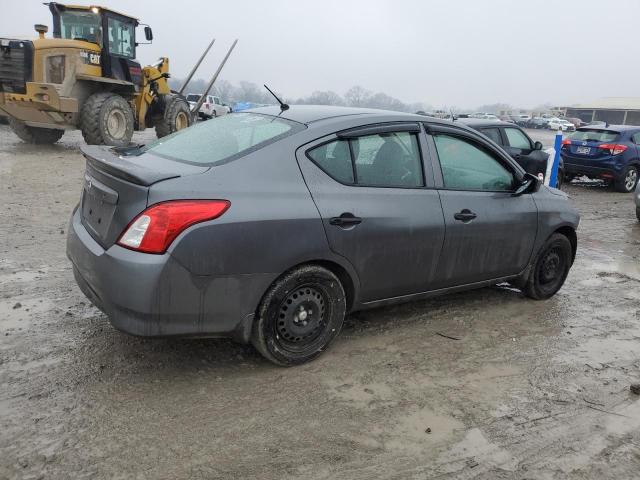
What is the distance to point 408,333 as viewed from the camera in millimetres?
4156

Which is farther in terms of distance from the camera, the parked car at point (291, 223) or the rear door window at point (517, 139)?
the rear door window at point (517, 139)

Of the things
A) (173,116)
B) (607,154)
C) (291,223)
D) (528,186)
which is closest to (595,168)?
(607,154)

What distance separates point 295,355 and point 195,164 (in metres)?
1.36

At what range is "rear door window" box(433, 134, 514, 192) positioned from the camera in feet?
13.6

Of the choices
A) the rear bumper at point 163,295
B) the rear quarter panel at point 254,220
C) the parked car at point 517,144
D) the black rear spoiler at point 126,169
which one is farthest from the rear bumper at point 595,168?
the black rear spoiler at point 126,169

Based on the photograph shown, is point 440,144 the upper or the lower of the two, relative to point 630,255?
upper

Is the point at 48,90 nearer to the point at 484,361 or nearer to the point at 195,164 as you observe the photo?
the point at 195,164

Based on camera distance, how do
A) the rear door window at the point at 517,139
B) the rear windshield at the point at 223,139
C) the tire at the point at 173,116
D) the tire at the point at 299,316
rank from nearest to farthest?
1. the tire at the point at 299,316
2. the rear windshield at the point at 223,139
3. the rear door window at the point at 517,139
4. the tire at the point at 173,116

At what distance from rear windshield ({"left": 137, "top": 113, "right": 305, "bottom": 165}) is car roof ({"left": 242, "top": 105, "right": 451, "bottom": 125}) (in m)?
0.09

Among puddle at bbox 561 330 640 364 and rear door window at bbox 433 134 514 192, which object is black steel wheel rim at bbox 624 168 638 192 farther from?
rear door window at bbox 433 134 514 192

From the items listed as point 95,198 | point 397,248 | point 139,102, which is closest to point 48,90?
point 139,102

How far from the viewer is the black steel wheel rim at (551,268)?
4989 mm

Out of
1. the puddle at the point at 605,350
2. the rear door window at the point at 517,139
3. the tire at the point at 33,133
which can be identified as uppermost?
the rear door window at the point at 517,139

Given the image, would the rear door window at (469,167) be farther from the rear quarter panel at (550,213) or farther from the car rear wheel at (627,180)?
the car rear wheel at (627,180)
